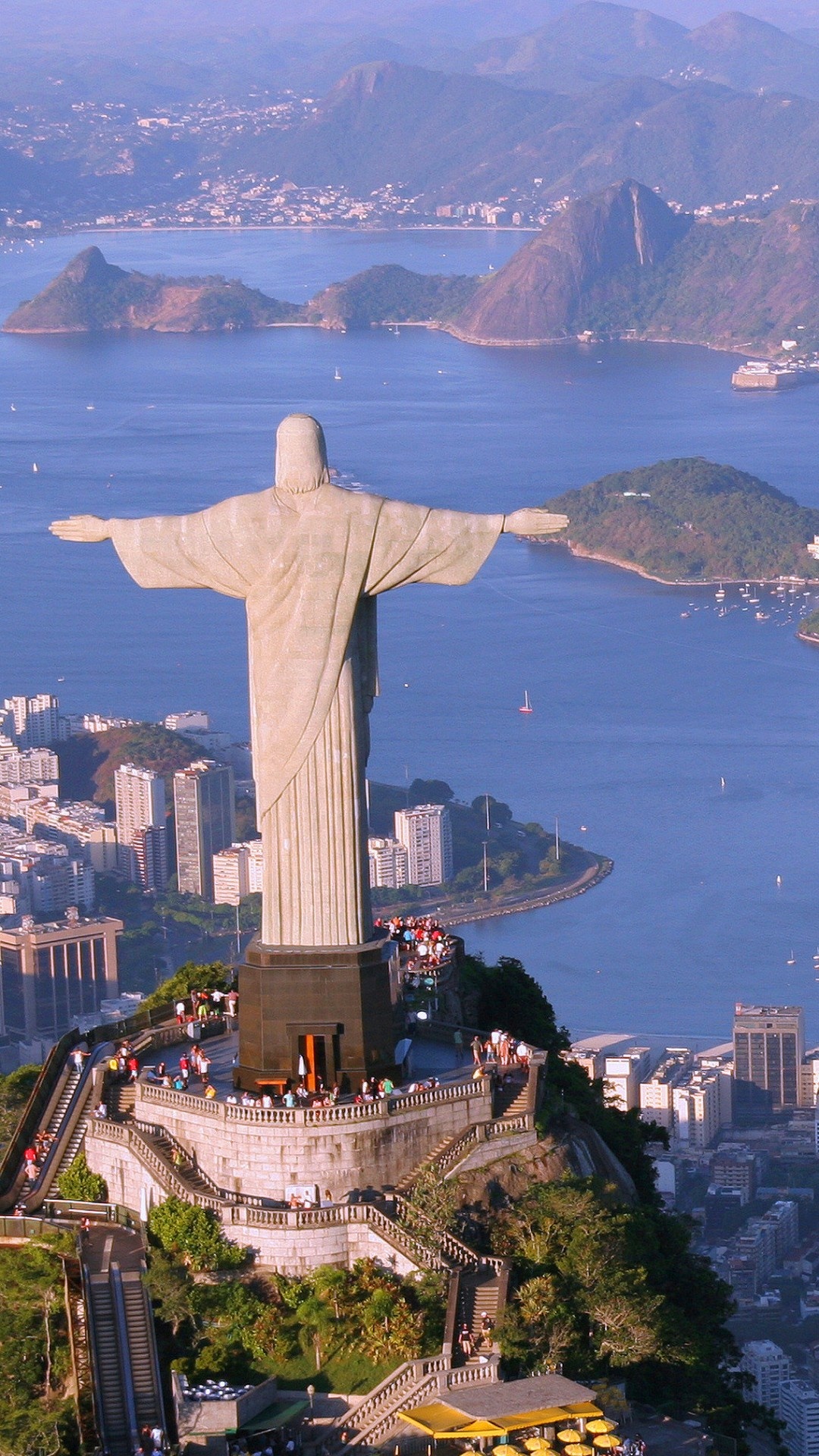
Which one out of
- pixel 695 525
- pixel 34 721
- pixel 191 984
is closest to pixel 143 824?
pixel 34 721

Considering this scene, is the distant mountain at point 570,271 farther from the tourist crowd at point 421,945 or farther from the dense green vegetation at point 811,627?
the tourist crowd at point 421,945

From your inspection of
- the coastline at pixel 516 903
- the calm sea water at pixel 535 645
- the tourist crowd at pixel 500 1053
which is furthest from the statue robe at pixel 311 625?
the coastline at pixel 516 903

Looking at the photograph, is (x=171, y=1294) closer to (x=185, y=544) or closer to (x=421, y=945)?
(x=185, y=544)

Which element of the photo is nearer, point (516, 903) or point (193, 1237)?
point (193, 1237)

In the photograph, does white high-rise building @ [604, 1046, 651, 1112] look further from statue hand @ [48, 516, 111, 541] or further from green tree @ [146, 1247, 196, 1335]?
green tree @ [146, 1247, 196, 1335]

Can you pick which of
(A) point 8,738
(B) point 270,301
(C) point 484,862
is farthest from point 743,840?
(B) point 270,301

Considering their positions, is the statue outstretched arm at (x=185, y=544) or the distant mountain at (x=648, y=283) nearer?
the statue outstretched arm at (x=185, y=544)
